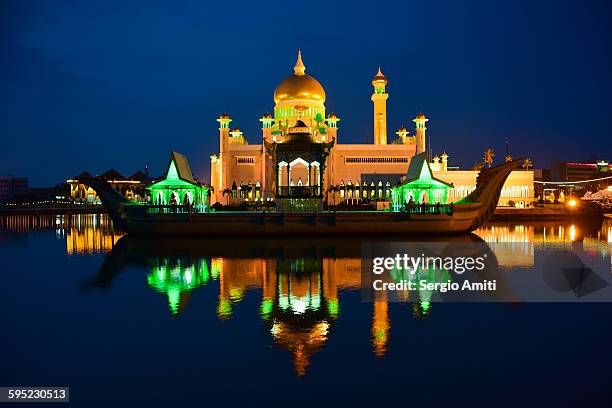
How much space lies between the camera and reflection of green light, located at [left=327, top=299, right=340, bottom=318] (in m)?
13.0

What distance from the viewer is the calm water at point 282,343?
8469 mm

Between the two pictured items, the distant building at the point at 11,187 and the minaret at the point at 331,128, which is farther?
the distant building at the point at 11,187

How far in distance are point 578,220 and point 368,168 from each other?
22.2m

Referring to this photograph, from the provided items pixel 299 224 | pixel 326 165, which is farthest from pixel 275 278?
pixel 326 165

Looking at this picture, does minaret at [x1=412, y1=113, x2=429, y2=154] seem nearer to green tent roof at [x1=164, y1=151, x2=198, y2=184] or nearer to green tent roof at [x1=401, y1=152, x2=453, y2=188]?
green tent roof at [x1=401, y1=152, x2=453, y2=188]

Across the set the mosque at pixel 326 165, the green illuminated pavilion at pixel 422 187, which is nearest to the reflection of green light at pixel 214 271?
the green illuminated pavilion at pixel 422 187

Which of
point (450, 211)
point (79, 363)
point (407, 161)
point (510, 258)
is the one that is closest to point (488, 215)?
point (450, 211)

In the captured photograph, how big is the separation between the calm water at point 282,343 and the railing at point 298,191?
15427 millimetres

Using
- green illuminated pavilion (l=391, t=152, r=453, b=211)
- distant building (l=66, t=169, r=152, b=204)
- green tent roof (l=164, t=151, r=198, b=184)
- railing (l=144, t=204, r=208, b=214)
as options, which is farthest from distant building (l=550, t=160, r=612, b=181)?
railing (l=144, t=204, r=208, b=214)

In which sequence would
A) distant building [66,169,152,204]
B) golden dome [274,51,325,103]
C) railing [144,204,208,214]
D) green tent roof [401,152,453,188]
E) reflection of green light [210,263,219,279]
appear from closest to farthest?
1. reflection of green light [210,263,219,279]
2. railing [144,204,208,214]
3. green tent roof [401,152,453,188]
4. golden dome [274,51,325,103]
5. distant building [66,169,152,204]

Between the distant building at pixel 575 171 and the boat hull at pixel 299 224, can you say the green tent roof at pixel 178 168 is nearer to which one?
the boat hull at pixel 299 224

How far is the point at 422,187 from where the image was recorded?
35000 mm

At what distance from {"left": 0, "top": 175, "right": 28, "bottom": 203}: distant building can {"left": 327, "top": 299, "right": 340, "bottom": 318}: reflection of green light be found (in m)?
147

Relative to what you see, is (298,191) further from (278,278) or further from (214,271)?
(278,278)
